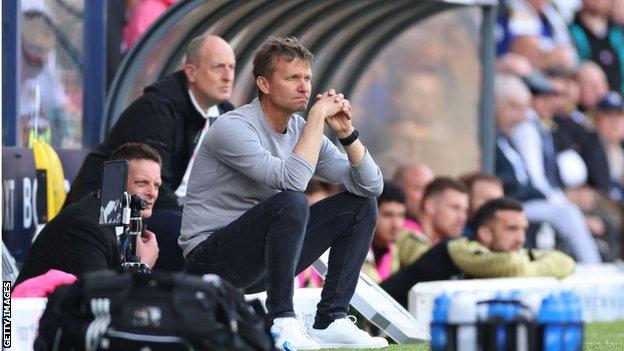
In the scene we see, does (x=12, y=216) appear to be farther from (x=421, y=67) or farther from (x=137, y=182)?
(x=421, y=67)

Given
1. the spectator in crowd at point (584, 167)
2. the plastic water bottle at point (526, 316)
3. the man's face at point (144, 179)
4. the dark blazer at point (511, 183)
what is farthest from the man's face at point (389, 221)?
the spectator in crowd at point (584, 167)

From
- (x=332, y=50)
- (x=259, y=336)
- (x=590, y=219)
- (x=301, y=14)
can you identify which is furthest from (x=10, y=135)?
(x=590, y=219)

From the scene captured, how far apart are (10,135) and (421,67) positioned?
9106 millimetres

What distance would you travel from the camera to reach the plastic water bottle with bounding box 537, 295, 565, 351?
5281 mm

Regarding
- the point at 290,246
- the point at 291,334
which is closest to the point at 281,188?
the point at 290,246

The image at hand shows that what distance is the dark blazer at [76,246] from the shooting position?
757 cm

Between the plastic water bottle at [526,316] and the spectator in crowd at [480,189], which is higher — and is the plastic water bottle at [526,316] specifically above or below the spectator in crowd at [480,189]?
above

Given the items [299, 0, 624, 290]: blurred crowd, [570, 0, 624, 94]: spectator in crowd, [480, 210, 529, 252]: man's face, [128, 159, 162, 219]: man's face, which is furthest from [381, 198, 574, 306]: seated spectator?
[570, 0, 624, 94]: spectator in crowd

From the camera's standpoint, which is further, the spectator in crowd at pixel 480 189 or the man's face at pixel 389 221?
the spectator in crowd at pixel 480 189

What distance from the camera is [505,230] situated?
10648 millimetres

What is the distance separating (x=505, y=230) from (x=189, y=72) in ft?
7.97

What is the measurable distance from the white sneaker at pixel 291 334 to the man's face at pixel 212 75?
2502 millimetres

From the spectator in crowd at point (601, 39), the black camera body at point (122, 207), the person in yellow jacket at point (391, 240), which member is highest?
the spectator in crowd at point (601, 39)

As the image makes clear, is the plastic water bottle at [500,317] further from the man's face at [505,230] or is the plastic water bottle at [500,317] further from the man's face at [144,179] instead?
the man's face at [505,230]
